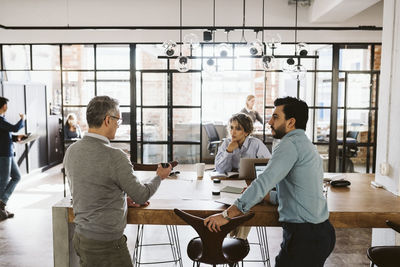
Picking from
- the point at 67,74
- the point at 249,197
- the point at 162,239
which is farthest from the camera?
the point at 67,74

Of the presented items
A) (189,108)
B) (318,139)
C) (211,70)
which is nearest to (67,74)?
(189,108)

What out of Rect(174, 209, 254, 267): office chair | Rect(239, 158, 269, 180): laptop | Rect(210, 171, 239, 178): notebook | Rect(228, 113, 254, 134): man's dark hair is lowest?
Rect(174, 209, 254, 267): office chair

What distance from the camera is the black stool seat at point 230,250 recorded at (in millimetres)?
2236

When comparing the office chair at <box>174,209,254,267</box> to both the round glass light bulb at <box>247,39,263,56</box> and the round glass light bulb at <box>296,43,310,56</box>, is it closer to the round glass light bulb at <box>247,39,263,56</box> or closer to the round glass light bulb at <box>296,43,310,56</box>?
the round glass light bulb at <box>247,39,263,56</box>

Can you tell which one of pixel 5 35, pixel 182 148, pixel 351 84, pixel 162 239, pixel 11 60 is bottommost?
pixel 162 239

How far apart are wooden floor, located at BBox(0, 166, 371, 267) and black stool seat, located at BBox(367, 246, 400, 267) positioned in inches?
44.4

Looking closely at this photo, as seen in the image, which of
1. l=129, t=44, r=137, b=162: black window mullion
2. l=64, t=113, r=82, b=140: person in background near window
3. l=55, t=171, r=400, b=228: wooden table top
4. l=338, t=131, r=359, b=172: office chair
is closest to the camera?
l=55, t=171, r=400, b=228: wooden table top

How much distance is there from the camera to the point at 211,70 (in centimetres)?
456

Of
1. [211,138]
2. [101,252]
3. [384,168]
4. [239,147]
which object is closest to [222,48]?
[239,147]

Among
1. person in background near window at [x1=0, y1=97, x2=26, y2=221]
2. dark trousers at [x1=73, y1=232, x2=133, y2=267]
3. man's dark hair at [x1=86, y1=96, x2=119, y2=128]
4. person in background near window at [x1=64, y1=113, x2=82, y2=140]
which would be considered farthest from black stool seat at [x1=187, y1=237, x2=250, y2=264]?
person in background near window at [x1=64, y1=113, x2=82, y2=140]

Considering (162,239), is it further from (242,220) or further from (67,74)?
(67,74)

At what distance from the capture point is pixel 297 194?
6.29 ft

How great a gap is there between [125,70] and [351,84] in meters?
4.52

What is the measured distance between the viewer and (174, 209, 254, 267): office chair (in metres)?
2.04
